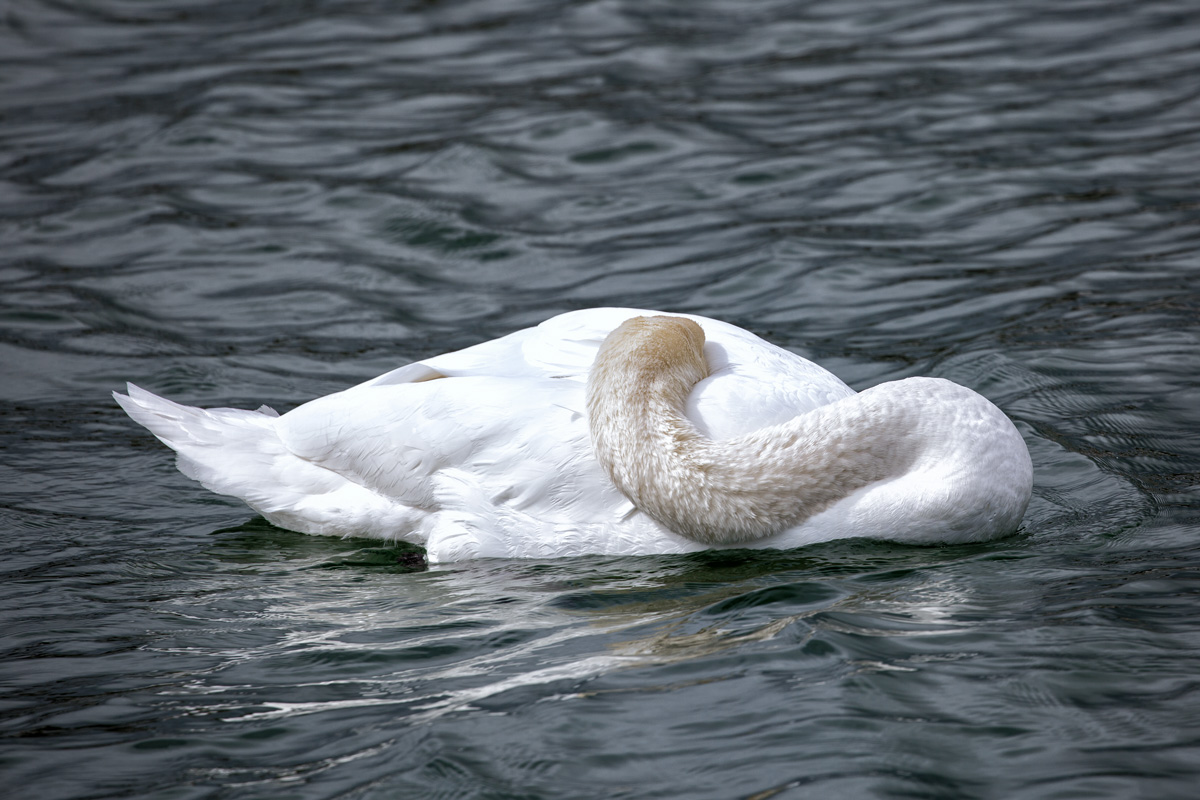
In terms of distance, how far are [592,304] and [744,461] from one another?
3.37m

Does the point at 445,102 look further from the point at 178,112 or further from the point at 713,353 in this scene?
the point at 713,353

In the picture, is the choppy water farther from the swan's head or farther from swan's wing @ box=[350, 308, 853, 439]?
the swan's head

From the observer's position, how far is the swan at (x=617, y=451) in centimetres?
473

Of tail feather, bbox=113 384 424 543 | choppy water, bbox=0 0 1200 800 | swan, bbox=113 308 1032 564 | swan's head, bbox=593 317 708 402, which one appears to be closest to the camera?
choppy water, bbox=0 0 1200 800

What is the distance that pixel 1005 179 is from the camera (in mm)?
8906

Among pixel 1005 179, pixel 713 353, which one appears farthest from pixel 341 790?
pixel 1005 179

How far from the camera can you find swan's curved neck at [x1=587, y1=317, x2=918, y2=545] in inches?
187

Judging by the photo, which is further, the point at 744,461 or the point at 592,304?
the point at 592,304

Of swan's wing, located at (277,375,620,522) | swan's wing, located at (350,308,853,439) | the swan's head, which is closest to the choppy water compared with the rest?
swan's wing, located at (277,375,620,522)

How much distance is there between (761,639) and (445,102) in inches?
301

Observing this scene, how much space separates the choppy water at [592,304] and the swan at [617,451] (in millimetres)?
154

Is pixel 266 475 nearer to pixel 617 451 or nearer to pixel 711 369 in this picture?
pixel 617 451

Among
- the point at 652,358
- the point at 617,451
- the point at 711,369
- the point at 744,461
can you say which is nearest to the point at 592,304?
the point at 711,369

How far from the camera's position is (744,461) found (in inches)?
188
